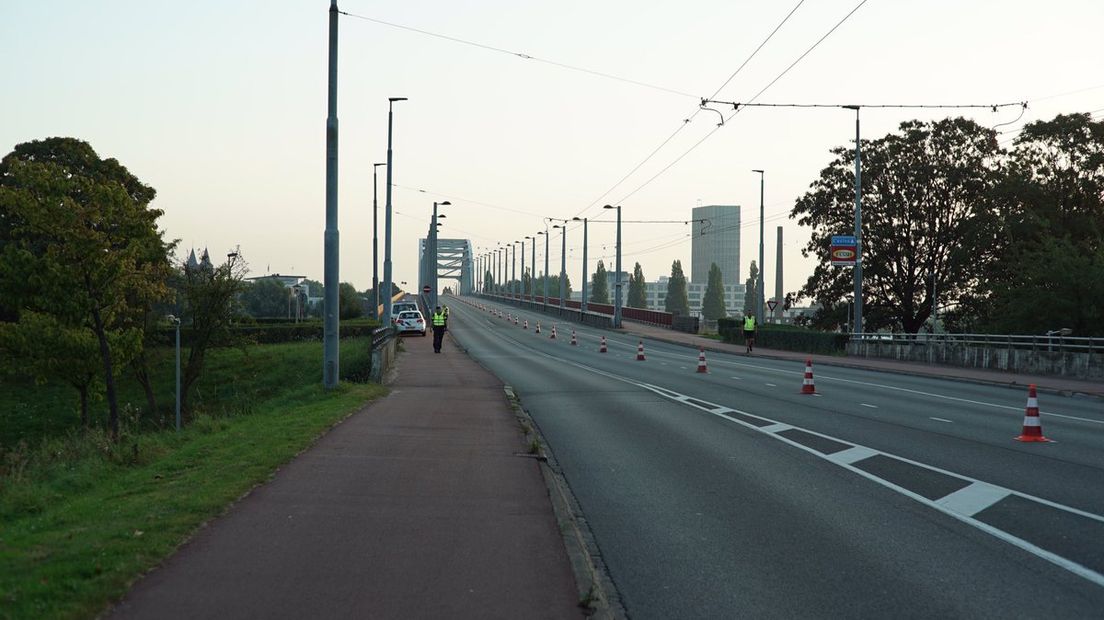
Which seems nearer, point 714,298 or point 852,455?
point 852,455

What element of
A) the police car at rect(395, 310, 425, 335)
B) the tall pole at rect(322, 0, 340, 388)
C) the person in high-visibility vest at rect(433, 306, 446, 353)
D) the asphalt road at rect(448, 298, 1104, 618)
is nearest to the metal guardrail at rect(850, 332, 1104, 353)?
the asphalt road at rect(448, 298, 1104, 618)

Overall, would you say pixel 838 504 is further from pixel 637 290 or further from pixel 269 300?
pixel 637 290

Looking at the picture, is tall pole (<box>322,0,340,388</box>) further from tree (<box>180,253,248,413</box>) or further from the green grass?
tree (<box>180,253,248,413</box>)

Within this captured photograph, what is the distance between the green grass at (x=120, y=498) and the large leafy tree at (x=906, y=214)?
4462 cm

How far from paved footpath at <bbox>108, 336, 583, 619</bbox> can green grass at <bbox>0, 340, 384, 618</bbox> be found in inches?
9.0

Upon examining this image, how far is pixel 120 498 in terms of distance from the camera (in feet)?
29.7

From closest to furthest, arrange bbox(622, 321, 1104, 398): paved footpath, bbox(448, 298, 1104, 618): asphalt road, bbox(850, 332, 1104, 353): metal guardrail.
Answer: bbox(448, 298, 1104, 618): asphalt road → bbox(622, 321, 1104, 398): paved footpath → bbox(850, 332, 1104, 353): metal guardrail

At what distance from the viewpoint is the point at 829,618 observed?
554cm

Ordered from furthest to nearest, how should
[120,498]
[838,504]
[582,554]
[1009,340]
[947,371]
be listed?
[1009,340]
[947,371]
[120,498]
[838,504]
[582,554]

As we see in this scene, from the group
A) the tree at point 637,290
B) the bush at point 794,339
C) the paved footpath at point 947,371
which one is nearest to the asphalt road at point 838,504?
the paved footpath at point 947,371

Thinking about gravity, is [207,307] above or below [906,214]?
below

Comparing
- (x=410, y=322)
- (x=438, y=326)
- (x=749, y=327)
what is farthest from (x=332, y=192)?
(x=410, y=322)

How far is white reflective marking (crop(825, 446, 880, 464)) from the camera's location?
11.7m

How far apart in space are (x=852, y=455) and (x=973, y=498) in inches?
117
